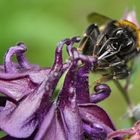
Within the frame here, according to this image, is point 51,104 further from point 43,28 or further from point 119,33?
point 43,28

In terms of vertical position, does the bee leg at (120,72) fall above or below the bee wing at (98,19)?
below

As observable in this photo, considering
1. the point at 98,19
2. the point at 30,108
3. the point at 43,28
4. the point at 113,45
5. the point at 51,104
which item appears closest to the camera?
the point at 30,108

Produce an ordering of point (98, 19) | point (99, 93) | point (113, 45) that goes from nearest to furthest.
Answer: point (99, 93), point (113, 45), point (98, 19)

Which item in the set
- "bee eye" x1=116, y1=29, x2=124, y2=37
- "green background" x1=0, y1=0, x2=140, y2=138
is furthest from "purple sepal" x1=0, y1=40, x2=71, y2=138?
"green background" x1=0, y1=0, x2=140, y2=138

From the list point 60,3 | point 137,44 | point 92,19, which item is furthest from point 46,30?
point 137,44

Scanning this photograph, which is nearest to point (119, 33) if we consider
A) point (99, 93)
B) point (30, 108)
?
point (99, 93)

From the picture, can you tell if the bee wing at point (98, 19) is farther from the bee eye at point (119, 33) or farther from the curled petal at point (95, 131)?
the curled petal at point (95, 131)

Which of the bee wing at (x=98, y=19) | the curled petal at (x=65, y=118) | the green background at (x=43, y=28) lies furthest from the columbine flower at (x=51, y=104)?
the green background at (x=43, y=28)
